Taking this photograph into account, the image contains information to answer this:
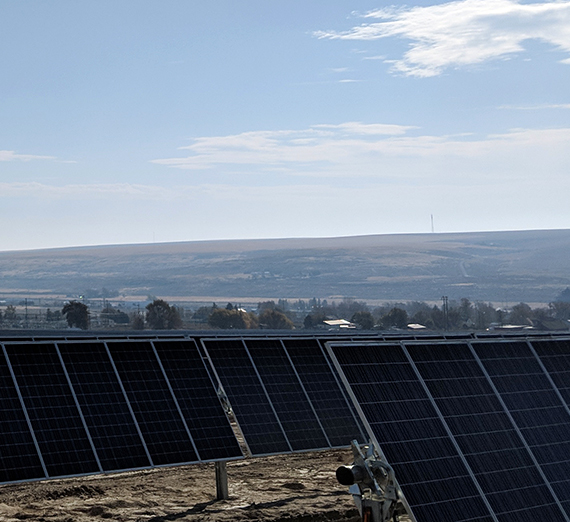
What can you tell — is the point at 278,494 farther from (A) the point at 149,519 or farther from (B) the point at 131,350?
(B) the point at 131,350

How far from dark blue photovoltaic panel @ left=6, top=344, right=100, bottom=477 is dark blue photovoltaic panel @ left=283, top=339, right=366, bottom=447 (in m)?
5.98

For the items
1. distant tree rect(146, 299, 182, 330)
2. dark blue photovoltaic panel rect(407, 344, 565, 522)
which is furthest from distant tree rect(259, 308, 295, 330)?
dark blue photovoltaic panel rect(407, 344, 565, 522)

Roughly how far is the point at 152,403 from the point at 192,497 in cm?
448

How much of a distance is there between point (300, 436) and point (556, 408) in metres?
8.40

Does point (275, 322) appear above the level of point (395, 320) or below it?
below

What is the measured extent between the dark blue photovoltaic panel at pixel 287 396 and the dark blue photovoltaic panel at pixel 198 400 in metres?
1.45

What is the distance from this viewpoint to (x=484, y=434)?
11.5 meters

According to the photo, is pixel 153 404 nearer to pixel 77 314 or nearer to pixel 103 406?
pixel 103 406

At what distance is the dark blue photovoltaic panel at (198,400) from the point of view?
62.1 feet

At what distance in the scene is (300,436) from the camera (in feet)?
65.6

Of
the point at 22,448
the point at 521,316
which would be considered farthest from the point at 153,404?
the point at 521,316

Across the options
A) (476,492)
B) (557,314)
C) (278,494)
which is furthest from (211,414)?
(557,314)

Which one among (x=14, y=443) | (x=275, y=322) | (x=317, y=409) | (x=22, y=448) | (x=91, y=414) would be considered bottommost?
(x=275, y=322)

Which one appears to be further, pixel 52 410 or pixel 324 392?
pixel 324 392
